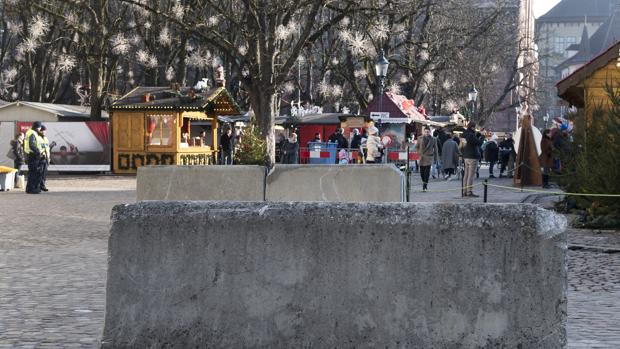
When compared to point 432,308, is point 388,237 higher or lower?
higher

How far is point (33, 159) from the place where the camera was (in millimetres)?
27266

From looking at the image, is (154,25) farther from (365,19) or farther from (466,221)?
(466,221)

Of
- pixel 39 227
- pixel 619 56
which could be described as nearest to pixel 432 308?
pixel 39 227

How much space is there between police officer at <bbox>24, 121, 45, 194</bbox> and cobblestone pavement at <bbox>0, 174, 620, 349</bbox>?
5.99 meters

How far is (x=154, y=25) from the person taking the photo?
47.6 m

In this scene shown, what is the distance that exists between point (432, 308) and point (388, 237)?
16.7 inches

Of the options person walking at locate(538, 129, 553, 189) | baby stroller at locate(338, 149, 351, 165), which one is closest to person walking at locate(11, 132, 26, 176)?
baby stroller at locate(338, 149, 351, 165)

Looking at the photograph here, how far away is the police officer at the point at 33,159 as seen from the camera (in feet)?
89.7

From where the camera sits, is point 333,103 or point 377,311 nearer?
point 377,311

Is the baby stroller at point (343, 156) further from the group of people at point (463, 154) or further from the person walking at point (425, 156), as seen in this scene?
the person walking at point (425, 156)

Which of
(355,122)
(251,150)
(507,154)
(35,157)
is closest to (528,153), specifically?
(251,150)

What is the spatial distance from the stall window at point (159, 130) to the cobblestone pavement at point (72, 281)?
59.3ft

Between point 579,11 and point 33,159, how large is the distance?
170m

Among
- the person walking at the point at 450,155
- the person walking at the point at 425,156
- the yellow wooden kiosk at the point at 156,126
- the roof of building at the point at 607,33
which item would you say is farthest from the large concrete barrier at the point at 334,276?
the roof of building at the point at 607,33
